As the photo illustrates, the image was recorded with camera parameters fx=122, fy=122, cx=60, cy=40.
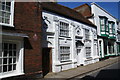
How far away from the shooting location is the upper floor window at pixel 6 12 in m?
6.43

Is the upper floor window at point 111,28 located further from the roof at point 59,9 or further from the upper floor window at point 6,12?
the upper floor window at point 6,12

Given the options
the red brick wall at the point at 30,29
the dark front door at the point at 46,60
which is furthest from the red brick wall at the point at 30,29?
the dark front door at the point at 46,60

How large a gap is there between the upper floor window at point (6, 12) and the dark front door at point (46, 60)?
13.3 feet

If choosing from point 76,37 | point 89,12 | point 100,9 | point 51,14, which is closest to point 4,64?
point 51,14

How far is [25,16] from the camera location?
7.47 metres

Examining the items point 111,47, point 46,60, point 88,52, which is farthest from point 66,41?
point 111,47

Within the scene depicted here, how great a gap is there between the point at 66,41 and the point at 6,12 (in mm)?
6671

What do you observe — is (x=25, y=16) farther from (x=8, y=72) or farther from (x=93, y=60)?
(x=93, y=60)

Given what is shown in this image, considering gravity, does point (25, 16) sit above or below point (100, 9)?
below

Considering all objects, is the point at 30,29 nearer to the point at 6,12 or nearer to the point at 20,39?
the point at 20,39

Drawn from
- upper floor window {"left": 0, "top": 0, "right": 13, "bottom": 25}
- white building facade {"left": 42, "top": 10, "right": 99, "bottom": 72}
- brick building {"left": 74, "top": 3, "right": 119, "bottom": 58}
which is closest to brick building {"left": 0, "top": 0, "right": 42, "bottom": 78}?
upper floor window {"left": 0, "top": 0, "right": 13, "bottom": 25}

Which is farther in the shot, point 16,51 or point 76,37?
point 76,37

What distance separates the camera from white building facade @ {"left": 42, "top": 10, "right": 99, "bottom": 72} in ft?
34.3

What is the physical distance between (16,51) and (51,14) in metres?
5.09
